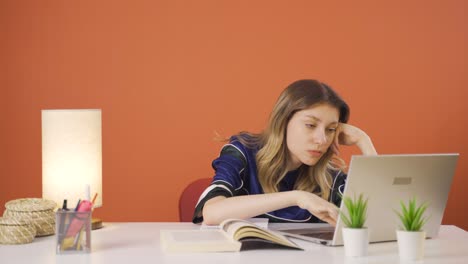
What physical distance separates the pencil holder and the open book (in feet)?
0.72

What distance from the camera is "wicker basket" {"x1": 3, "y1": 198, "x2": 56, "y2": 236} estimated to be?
2.28 metres

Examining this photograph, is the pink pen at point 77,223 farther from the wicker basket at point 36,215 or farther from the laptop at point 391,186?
the laptop at point 391,186

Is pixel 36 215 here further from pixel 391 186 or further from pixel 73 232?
pixel 391 186

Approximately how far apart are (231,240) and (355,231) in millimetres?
346

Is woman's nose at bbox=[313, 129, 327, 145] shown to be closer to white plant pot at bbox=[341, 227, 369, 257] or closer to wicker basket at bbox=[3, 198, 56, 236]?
white plant pot at bbox=[341, 227, 369, 257]

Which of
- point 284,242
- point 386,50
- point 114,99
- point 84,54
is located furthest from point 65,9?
point 284,242

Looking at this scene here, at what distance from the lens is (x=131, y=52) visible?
12.4 feet

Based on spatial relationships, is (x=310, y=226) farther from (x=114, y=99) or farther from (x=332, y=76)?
(x=114, y=99)

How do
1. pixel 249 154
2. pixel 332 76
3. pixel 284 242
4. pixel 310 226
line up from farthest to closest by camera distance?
pixel 332 76 < pixel 249 154 < pixel 310 226 < pixel 284 242

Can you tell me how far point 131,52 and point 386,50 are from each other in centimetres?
130

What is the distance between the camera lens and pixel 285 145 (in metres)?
2.78

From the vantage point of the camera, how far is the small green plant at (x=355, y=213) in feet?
6.30

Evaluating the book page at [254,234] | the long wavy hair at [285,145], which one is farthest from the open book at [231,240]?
the long wavy hair at [285,145]

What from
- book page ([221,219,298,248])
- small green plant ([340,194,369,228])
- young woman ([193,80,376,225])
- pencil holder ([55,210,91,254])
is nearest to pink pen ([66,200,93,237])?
pencil holder ([55,210,91,254])
